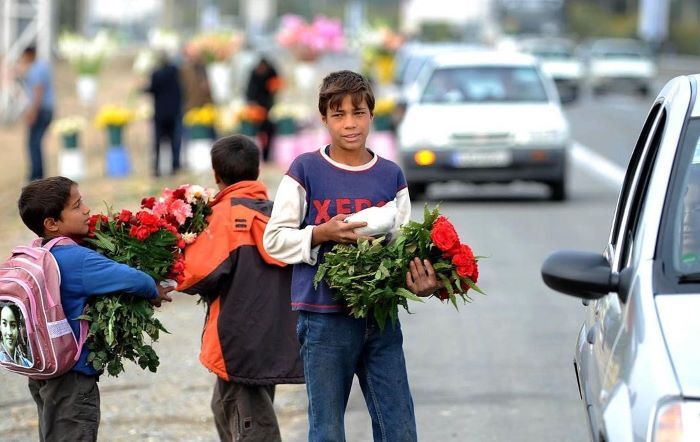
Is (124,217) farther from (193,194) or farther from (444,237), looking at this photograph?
(444,237)

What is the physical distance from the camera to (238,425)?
5996mm

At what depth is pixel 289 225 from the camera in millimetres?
5141

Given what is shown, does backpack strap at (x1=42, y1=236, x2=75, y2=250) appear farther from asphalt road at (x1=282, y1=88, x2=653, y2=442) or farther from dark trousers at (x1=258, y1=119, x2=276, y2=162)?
dark trousers at (x1=258, y1=119, x2=276, y2=162)

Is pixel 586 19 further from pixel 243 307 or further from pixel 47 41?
pixel 243 307

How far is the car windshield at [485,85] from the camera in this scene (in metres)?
18.9

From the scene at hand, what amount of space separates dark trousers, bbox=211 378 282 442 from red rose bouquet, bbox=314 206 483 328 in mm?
1133

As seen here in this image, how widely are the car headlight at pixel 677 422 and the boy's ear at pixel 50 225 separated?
2.57m

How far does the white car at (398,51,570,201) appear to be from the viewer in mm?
18203

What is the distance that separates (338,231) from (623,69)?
164 feet

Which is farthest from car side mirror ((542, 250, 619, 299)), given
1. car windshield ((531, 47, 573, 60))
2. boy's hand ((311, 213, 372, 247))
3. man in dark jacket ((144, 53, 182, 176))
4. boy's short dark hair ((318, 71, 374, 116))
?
car windshield ((531, 47, 573, 60))

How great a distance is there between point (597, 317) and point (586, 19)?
97.6 meters

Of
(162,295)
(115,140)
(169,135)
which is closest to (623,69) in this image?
(115,140)

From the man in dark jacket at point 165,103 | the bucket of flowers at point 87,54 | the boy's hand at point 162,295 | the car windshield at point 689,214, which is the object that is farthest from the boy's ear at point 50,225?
the bucket of flowers at point 87,54

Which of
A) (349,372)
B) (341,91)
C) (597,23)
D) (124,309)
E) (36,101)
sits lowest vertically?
(597,23)
